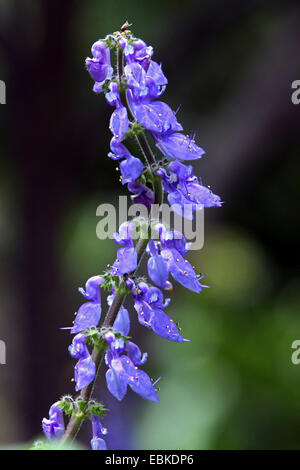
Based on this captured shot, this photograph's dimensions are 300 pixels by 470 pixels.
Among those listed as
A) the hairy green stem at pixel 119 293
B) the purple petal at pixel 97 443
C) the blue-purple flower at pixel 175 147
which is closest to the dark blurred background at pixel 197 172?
the purple petal at pixel 97 443

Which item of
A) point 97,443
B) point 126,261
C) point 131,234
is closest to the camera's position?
point 126,261

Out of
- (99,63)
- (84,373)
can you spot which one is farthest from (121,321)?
(99,63)

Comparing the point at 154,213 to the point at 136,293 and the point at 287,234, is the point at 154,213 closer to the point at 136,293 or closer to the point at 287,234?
the point at 136,293

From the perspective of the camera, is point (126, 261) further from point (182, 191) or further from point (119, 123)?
point (119, 123)

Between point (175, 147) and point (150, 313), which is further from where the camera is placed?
point (175, 147)
